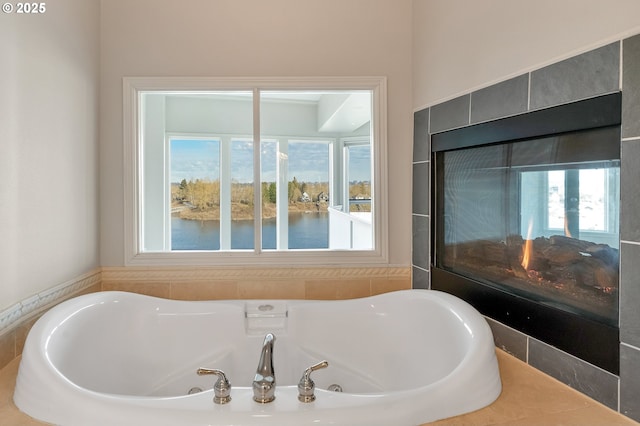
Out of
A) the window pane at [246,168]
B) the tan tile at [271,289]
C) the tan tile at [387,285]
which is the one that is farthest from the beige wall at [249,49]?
the tan tile at [271,289]

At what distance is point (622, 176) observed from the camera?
1.02 m

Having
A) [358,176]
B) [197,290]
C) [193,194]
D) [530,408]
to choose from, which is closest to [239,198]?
[193,194]

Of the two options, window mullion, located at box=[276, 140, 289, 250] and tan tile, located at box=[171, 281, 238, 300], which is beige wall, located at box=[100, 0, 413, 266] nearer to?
tan tile, located at box=[171, 281, 238, 300]

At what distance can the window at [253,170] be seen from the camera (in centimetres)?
209

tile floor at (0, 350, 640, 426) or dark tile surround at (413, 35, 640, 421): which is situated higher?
dark tile surround at (413, 35, 640, 421)

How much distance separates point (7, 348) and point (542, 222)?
2.08 meters

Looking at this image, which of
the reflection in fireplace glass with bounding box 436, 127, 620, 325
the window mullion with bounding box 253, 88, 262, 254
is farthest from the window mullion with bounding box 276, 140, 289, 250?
the reflection in fireplace glass with bounding box 436, 127, 620, 325

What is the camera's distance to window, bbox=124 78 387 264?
2.09 metres

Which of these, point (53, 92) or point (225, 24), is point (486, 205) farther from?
point (53, 92)

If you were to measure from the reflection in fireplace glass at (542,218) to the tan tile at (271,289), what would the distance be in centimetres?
84

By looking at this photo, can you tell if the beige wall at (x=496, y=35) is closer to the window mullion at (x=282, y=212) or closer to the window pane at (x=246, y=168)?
the window pane at (x=246, y=168)

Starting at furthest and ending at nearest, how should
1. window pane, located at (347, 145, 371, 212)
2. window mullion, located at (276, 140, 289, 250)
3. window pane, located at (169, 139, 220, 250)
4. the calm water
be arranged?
1. window mullion, located at (276, 140, 289, 250)
2. window pane, located at (347, 145, 371, 212)
3. the calm water
4. window pane, located at (169, 139, 220, 250)

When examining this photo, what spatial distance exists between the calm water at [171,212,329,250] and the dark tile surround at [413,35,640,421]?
1.97 m

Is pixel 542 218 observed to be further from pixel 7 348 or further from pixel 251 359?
pixel 7 348
